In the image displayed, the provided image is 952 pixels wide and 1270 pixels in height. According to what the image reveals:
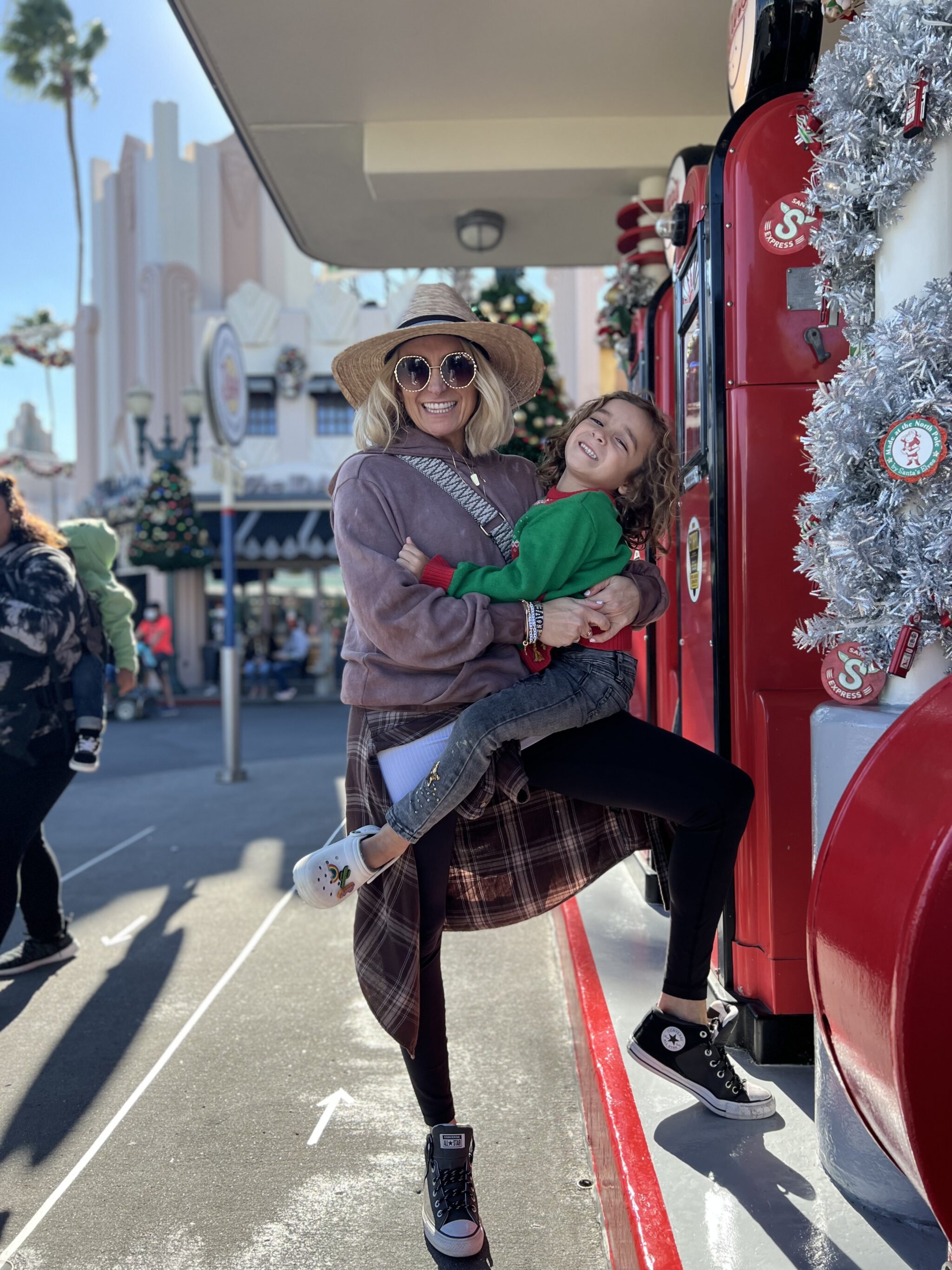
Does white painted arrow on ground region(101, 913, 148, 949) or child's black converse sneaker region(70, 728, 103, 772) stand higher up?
child's black converse sneaker region(70, 728, 103, 772)

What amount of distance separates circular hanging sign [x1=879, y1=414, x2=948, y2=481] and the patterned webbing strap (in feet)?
2.57

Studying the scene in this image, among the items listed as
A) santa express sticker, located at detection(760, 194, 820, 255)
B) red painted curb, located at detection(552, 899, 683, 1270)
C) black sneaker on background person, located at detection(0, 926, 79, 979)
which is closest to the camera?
red painted curb, located at detection(552, 899, 683, 1270)

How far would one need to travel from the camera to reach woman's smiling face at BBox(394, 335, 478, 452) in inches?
90.6

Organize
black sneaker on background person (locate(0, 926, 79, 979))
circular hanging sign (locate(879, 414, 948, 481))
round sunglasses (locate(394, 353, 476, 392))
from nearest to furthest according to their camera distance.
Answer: circular hanging sign (locate(879, 414, 948, 481)) → round sunglasses (locate(394, 353, 476, 392)) → black sneaker on background person (locate(0, 926, 79, 979))

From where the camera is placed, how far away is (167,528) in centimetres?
1677

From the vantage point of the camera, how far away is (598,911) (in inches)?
153

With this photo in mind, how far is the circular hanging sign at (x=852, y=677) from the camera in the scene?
1942mm

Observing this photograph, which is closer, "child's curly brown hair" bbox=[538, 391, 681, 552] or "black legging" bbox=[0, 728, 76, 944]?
"child's curly brown hair" bbox=[538, 391, 681, 552]

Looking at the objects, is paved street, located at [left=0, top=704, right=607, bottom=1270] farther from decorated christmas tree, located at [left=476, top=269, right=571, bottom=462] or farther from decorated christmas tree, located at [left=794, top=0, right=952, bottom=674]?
decorated christmas tree, located at [left=476, top=269, right=571, bottom=462]

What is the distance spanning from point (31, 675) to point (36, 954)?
1.20 metres

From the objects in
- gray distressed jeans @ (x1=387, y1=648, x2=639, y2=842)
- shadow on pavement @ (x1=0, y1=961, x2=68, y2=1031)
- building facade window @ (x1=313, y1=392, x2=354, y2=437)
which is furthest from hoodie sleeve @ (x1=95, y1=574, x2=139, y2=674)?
building facade window @ (x1=313, y1=392, x2=354, y2=437)

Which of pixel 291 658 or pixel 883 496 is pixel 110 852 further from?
pixel 291 658

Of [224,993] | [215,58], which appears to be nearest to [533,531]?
[224,993]

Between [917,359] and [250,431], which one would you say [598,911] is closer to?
[917,359]
